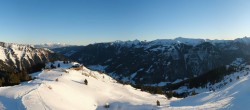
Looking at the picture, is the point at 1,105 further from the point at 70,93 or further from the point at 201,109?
the point at 201,109

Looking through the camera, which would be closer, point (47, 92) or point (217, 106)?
point (217, 106)

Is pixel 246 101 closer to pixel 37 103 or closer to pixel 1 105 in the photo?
pixel 37 103

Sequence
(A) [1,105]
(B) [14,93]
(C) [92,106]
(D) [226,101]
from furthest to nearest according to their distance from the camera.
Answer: (C) [92,106]
(B) [14,93]
(D) [226,101]
(A) [1,105]

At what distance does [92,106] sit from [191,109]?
2274cm

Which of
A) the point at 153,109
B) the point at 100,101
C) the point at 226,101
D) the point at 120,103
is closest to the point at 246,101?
the point at 226,101

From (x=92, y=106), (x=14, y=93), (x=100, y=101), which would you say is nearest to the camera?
(x=14, y=93)

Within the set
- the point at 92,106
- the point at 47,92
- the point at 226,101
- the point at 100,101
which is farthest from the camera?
the point at 100,101

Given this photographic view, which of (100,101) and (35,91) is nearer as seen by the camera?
(35,91)

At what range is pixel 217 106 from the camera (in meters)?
39.2

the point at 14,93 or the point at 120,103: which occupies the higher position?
the point at 14,93

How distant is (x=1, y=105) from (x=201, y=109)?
27543mm

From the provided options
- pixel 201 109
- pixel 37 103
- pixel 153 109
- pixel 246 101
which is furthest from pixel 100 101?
pixel 246 101

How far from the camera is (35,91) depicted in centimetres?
4803

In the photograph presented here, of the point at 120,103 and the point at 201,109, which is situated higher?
the point at 201,109
